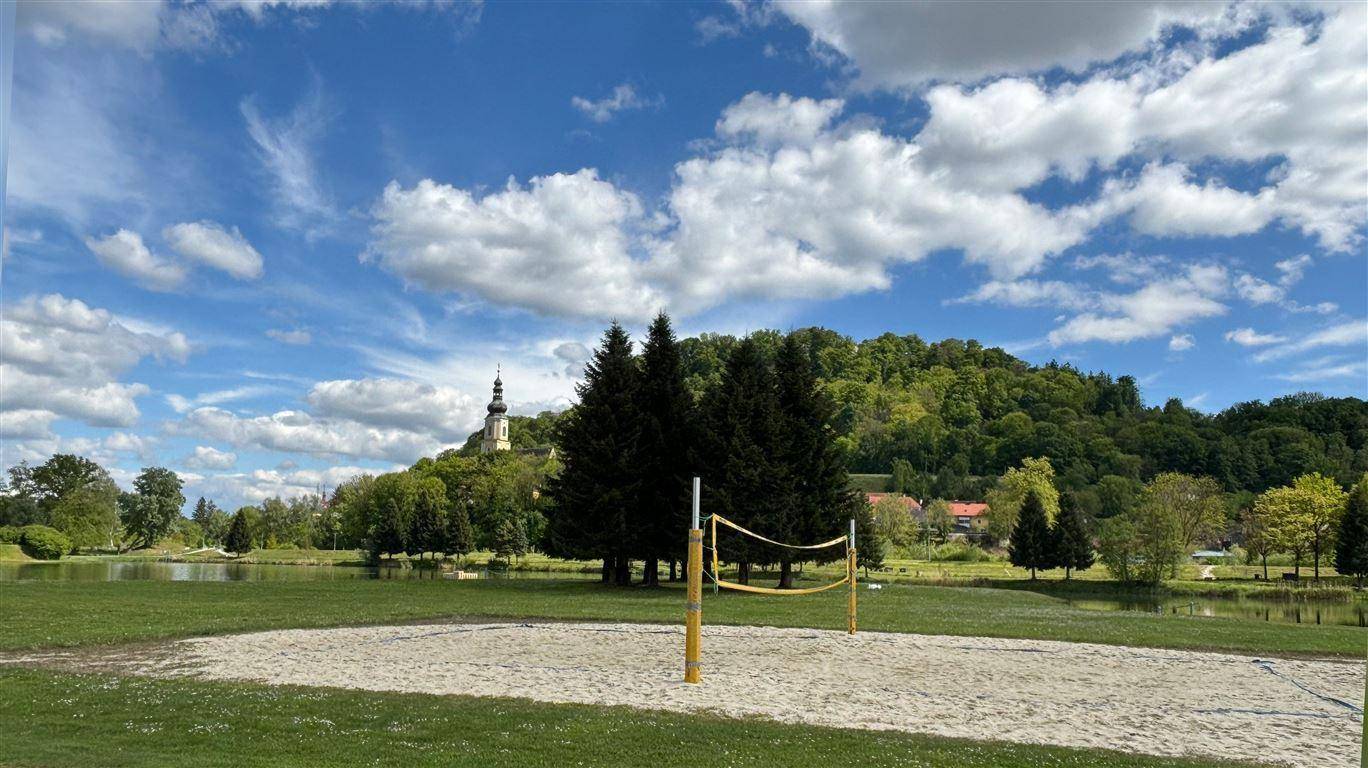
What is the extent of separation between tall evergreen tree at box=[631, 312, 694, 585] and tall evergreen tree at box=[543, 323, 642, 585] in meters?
0.63

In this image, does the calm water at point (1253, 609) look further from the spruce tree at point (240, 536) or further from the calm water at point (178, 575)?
the spruce tree at point (240, 536)

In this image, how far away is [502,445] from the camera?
536ft

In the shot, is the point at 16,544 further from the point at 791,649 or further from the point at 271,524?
the point at 791,649

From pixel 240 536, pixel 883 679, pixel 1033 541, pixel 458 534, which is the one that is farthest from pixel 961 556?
pixel 240 536

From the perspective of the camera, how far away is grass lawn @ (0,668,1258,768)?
336 inches

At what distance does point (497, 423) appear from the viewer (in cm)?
16750

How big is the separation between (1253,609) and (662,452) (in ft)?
89.7

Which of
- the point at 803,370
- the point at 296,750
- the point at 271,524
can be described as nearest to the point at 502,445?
the point at 271,524

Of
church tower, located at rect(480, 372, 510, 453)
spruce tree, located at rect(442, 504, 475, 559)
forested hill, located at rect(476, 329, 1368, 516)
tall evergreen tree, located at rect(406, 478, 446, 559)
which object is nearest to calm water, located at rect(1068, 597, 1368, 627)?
spruce tree, located at rect(442, 504, 475, 559)

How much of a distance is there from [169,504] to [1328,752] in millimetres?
120822

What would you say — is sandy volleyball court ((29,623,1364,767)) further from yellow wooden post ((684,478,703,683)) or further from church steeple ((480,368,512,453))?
church steeple ((480,368,512,453))

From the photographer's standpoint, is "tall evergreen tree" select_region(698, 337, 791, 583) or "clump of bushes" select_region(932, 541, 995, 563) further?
"clump of bushes" select_region(932, 541, 995, 563)

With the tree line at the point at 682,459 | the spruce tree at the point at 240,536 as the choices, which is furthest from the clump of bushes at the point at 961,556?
the spruce tree at the point at 240,536

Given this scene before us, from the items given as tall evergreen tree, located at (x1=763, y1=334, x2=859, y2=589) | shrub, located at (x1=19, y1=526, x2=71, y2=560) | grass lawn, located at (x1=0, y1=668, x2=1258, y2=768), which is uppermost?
tall evergreen tree, located at (x1=763, y1=334, x2=859, y2=589)
